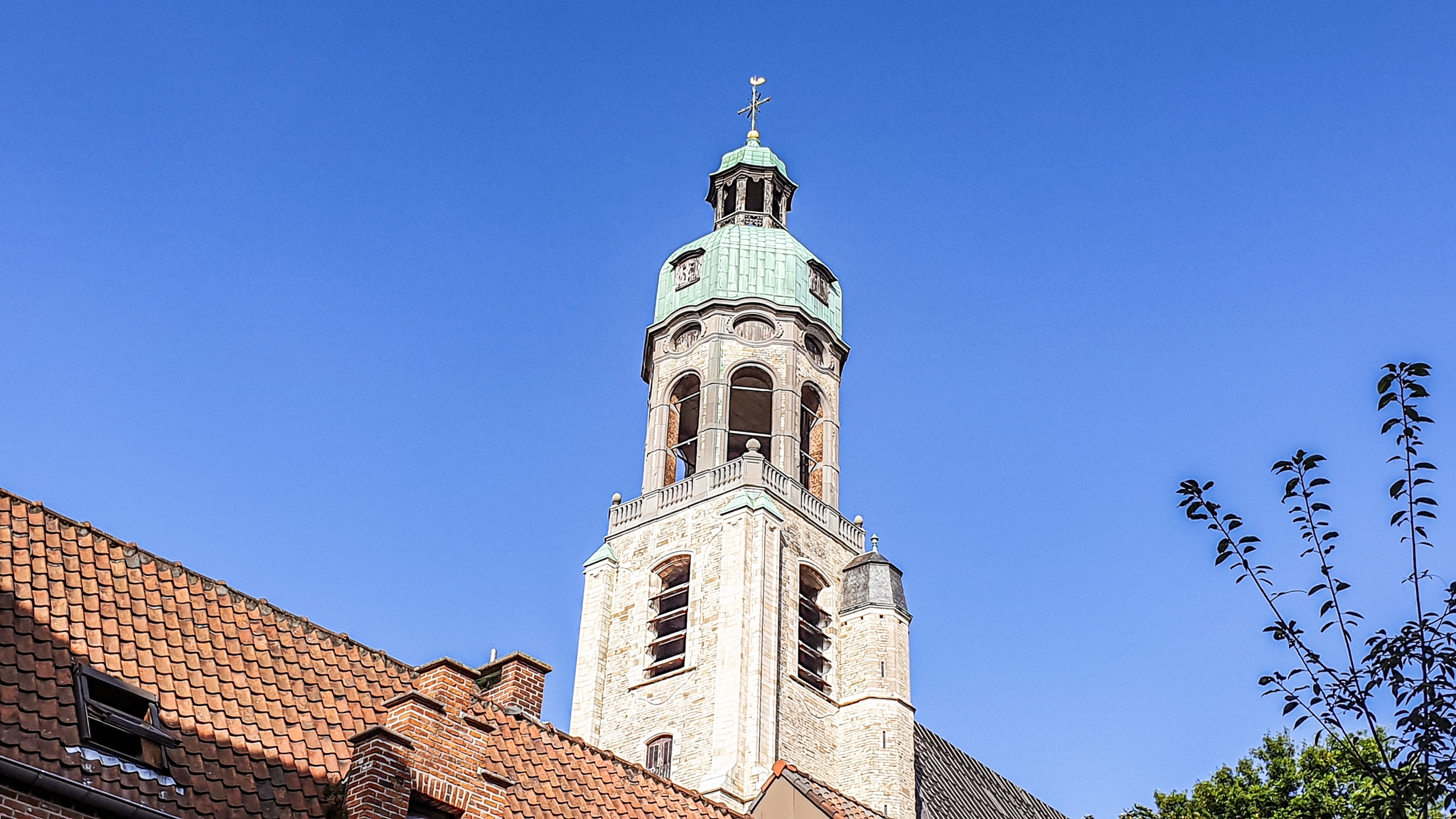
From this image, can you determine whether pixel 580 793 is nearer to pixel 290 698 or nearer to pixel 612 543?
pixel 290 698

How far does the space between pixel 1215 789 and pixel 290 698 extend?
1654cm

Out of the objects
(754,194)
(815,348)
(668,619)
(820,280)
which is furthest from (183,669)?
(754,194)

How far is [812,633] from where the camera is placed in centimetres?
3900

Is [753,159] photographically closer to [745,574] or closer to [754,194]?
[754,194]

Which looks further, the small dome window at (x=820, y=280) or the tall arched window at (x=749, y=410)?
the small dome window at (x=820, y=280)

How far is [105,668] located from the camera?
1438 centimetres

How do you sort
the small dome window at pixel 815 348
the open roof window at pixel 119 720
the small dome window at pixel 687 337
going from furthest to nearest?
the small dome window at pixel 815 348
the small dome window at pixel 687 337
the open roof window at pixel 119 720

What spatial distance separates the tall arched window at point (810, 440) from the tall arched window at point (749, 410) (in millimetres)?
895

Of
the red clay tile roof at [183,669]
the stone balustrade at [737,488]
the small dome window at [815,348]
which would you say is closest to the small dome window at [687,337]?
the small dome window at [815,348]

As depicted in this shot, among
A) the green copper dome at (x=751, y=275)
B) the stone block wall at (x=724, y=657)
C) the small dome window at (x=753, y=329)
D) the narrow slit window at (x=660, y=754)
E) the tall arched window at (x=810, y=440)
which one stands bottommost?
the narrow slit window at (x=660, y=754)

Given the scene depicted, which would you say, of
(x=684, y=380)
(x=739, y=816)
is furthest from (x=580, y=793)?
(x=684, y=380)

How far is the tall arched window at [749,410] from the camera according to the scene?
4356 centimetres

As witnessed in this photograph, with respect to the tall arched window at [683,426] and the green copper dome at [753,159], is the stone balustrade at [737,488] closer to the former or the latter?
the tall arched window at [683,426]

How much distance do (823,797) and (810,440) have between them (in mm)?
21499
